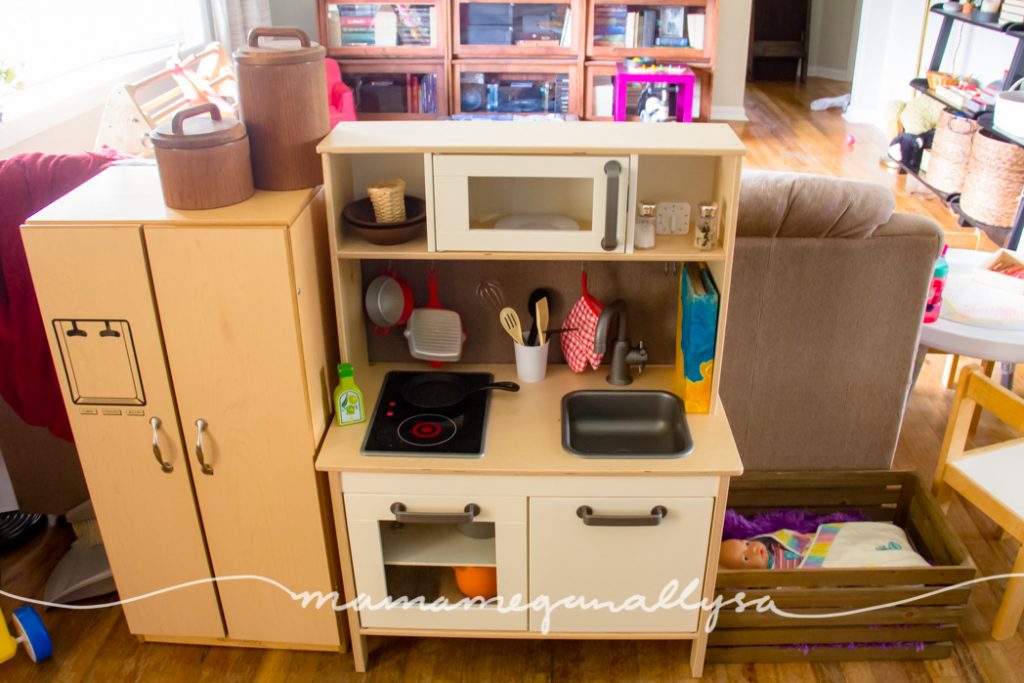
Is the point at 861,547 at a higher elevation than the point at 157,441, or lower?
lower

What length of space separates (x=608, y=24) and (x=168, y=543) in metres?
4.40

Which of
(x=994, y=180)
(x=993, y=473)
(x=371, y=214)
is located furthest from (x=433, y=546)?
(x=994, y=180)

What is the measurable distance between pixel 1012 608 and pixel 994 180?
8.94 ft

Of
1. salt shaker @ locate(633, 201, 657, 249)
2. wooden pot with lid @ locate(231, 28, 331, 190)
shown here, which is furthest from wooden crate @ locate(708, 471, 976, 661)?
wooden pot with lid @ locate(231, 28, 331, 190)

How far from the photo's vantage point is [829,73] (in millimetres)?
8195

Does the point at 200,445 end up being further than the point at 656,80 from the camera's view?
No

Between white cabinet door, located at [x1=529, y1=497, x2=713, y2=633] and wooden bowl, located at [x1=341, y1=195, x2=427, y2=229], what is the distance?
24.8 inches

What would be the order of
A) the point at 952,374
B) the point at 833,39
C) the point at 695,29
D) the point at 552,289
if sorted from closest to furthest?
the point at 552,289
the point at 952,374
the point at 695,29
the point at 833,39

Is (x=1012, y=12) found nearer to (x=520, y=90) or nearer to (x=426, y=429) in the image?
(x=520, y=90)

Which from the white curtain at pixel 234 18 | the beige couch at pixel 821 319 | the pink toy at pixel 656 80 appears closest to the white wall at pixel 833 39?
the pink toy at pixel 656 80

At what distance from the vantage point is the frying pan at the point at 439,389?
2.00 meters

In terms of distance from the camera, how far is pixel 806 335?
7.68ft

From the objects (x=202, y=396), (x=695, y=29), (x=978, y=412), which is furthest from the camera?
(x=695, y=29)

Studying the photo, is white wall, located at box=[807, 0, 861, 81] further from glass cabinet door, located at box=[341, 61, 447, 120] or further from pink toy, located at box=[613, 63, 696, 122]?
glass cabinet door, located at box=[341, 61, 447, 120]
